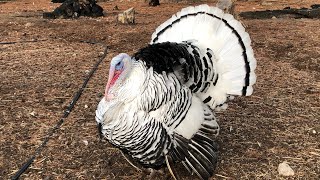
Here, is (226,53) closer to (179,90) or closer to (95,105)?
(179,90)

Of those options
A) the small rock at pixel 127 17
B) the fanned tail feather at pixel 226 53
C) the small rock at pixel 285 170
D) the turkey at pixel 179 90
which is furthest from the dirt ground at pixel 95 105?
the small rock at pixel 127 17

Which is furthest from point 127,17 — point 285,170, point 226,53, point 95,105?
point 285,170

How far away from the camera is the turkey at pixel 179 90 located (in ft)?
9.86

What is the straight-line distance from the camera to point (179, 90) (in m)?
3.27

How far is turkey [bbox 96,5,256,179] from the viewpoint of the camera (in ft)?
9.86

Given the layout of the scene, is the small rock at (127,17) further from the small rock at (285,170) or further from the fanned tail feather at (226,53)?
the small rock at (285,170)

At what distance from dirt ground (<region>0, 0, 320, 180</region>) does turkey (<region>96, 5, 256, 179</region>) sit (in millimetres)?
518

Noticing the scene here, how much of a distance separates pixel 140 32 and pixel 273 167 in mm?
5689

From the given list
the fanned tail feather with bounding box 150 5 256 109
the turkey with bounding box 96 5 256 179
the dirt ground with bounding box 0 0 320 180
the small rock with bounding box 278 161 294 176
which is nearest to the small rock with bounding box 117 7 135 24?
the dirt ground with bounding box 0 0 320 180

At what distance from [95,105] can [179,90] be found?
6.79ft

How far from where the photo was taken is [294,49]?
7438 mm

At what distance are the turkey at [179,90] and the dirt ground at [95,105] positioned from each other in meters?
0.52

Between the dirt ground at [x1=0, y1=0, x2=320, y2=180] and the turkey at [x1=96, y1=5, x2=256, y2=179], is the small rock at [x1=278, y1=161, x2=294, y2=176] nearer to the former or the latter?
the dirt ground at [x1=0, y1=0, x2=320, y2=180]

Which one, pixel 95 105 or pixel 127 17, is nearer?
pixel 95 105
